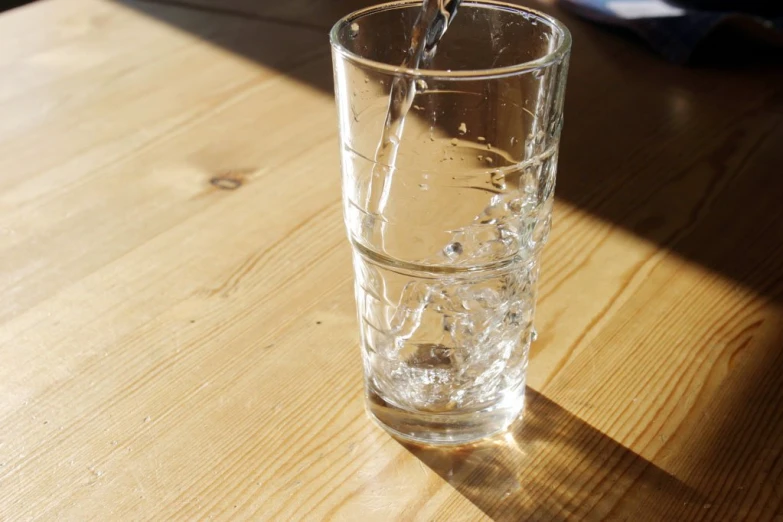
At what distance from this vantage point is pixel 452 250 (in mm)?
518

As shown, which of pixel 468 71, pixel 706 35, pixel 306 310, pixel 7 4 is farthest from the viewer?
pixel 7 4

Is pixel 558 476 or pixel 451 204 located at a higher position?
pixel 451 204

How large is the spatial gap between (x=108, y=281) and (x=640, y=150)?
54 cm

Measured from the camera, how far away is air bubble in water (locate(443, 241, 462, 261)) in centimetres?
52

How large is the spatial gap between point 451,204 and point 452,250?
28 mm

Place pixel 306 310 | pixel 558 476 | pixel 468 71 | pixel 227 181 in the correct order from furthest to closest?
1. pixel 227 181
2. pixel 306 310
3. pixel 558 476
4. pixel 468 71

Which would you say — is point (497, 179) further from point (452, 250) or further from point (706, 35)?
point (706, 35)

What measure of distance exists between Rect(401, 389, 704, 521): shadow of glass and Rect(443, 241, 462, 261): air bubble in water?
13 centimetres

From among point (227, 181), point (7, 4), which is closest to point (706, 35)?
point (227, 181)

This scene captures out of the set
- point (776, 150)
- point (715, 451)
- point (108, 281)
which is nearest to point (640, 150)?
point (776, 150)

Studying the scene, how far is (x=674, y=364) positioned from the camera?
0.63 metres

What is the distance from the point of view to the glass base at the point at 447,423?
0.56 metres

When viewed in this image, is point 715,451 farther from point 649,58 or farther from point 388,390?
point 649,58

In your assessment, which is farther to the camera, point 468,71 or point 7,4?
point 7,4
